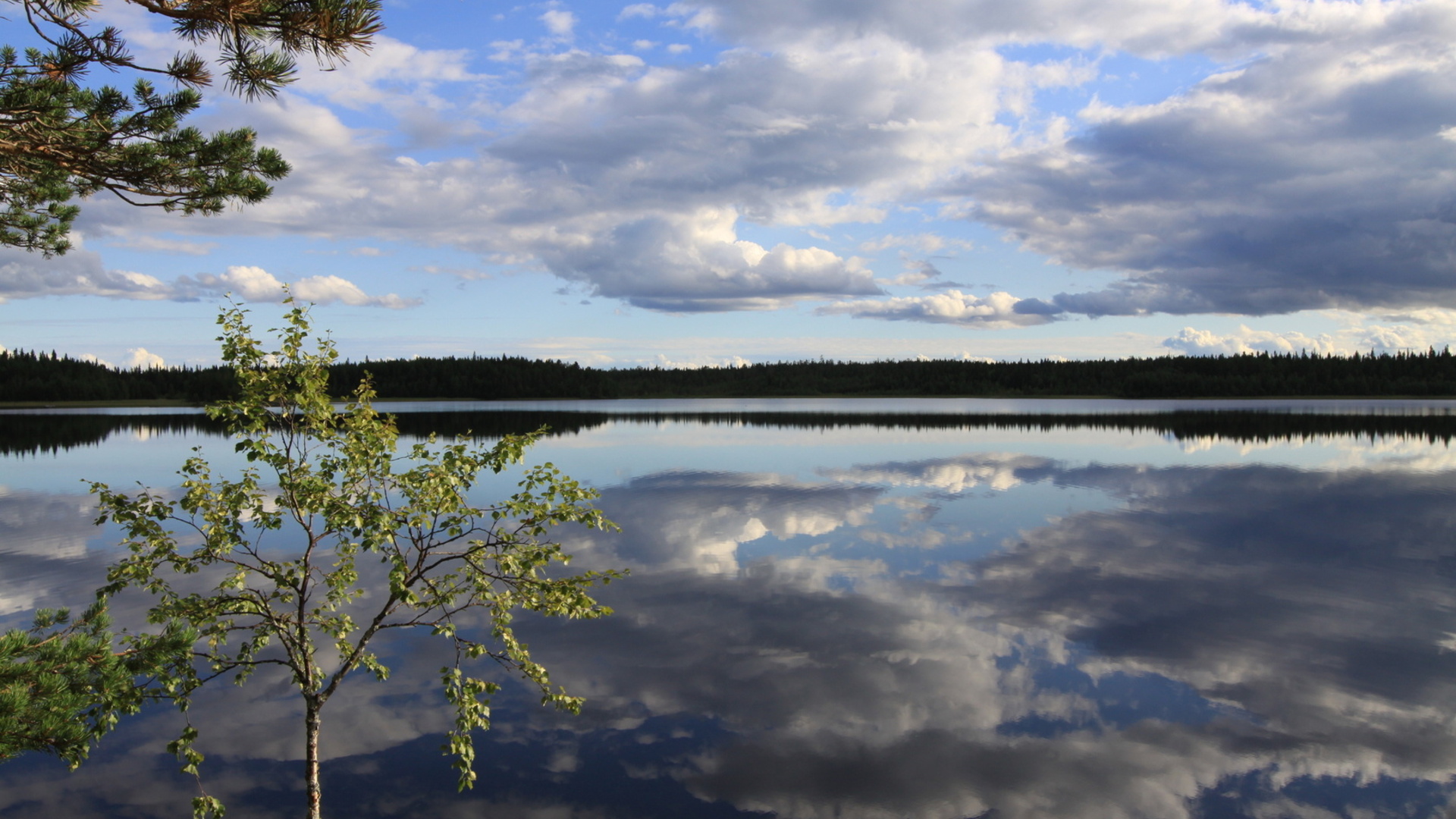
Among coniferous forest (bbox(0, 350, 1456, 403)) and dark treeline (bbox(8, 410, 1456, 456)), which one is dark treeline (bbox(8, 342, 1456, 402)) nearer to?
coniferous forest (bbox(0, 350, 1456, 403))

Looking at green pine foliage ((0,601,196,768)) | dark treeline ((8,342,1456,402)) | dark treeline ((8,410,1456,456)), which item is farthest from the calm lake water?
dark treeline ((8,342,1456,402))

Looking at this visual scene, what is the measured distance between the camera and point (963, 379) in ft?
649

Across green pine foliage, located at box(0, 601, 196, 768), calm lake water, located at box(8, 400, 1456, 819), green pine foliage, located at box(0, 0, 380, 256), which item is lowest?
calm lake water, located at box(8, 400, 1456, 819)

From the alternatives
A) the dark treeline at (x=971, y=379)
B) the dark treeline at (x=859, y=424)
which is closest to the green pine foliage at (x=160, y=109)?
the dark treeline at (x=859, y=424)

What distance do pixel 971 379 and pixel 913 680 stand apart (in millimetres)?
193984

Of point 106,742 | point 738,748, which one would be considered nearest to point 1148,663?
point 738,748

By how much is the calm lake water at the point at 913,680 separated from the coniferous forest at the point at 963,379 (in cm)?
15618

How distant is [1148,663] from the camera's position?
41.6 feet

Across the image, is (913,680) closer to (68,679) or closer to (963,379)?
(68,679)

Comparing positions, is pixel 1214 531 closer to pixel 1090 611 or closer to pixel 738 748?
pixel 1090 611

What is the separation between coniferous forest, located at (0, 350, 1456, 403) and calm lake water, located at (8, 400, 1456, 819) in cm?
15618

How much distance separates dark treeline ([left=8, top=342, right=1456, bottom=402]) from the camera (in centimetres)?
16575

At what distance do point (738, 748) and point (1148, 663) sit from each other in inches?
256

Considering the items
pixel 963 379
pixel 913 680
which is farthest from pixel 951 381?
pixel 913 680
